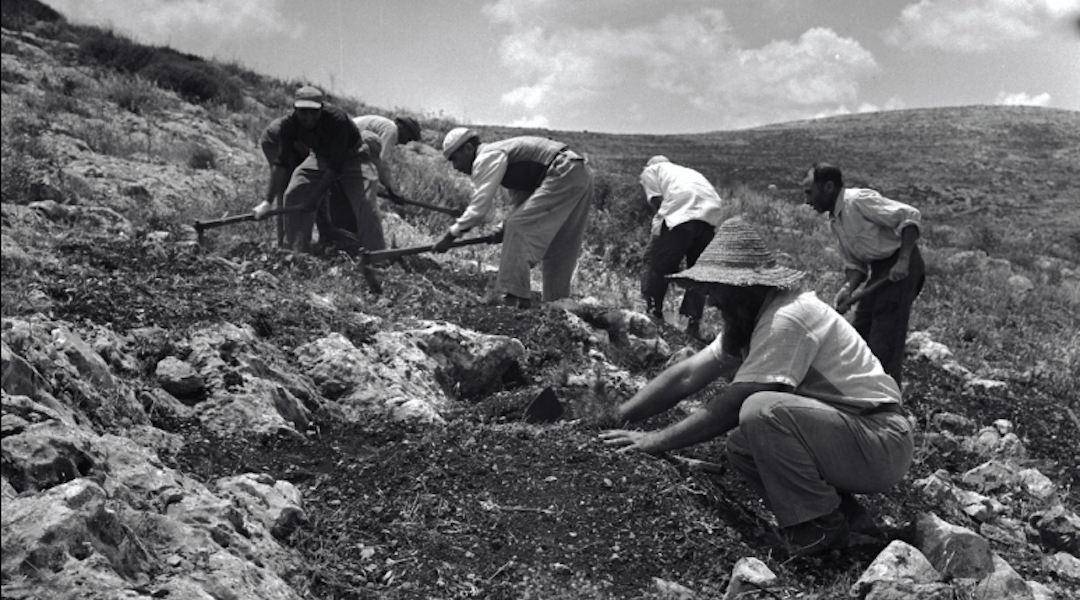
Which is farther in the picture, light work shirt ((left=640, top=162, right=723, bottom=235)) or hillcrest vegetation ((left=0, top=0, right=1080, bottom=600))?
light work shirt ((left=640, top=162, right=723, bottom=235))

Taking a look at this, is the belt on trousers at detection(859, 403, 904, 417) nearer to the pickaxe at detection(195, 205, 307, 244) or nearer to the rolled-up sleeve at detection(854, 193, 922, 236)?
the rolled-up sleeve at detection(854, 193, 922, 236)

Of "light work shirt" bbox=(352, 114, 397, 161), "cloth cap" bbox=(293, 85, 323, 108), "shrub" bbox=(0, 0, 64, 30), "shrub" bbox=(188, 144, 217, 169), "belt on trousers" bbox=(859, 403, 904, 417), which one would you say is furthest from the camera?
"shrub" bbox=(0, 0, 64, 30)

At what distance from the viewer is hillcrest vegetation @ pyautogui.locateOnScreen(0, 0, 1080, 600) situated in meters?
2.59

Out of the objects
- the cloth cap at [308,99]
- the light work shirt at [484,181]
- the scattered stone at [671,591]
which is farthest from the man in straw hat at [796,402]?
the cloth cap at [308,99]

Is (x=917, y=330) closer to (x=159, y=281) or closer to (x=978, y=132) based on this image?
(x=159, y=281)

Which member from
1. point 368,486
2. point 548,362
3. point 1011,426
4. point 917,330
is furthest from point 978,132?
point 368,486

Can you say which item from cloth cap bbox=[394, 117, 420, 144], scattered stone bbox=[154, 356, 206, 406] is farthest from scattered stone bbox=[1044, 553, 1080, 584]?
cloth cap bbox=[394, 117, 420, 144]

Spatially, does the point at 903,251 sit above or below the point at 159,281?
above

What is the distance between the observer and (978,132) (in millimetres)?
31078

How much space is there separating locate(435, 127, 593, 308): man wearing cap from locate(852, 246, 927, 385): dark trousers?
2028 millimetres

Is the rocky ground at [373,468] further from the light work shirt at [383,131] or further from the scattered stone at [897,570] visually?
the light work shirt at [383,131]

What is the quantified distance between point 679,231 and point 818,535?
3.83 m

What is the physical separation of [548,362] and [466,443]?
1.54m

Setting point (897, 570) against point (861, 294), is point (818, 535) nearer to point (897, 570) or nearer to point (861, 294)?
point (897, 570)
